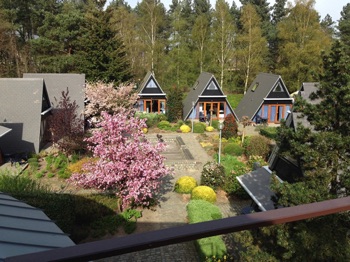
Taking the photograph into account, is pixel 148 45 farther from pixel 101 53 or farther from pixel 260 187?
pixel 260 187

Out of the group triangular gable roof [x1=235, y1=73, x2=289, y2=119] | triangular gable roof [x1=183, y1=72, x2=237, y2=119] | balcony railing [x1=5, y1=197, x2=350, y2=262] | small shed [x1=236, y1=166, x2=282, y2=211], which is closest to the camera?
balcony railing [x1=5, y1=197, x2=350, y2=262]

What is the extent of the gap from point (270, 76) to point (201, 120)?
8.49m

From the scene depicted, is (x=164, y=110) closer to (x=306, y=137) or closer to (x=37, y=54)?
(x=37, y=54)

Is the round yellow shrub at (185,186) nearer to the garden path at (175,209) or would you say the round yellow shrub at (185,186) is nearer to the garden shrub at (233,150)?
the garden path at (175,209)

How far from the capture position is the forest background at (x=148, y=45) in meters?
32.0

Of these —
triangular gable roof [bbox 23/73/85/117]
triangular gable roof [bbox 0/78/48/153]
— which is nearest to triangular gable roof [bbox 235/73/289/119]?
triangular gable roof [bbox 23/73/85/117]

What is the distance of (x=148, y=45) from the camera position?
42750mm

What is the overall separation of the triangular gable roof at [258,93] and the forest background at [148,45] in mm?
6368

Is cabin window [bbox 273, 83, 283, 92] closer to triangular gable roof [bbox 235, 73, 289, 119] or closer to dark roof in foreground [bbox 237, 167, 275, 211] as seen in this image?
triangular gable roof [bbox 235, 73, 289, 119]

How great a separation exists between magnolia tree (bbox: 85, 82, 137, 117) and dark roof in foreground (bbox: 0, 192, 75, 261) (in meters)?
21.7

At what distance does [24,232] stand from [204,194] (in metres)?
11.3

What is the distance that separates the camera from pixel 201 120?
32.0 metres

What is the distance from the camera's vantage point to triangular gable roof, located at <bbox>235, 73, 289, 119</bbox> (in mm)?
30891

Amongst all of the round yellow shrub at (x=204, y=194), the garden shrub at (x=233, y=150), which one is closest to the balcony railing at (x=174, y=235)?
the round yellow shrub at (x=204, y=194)
